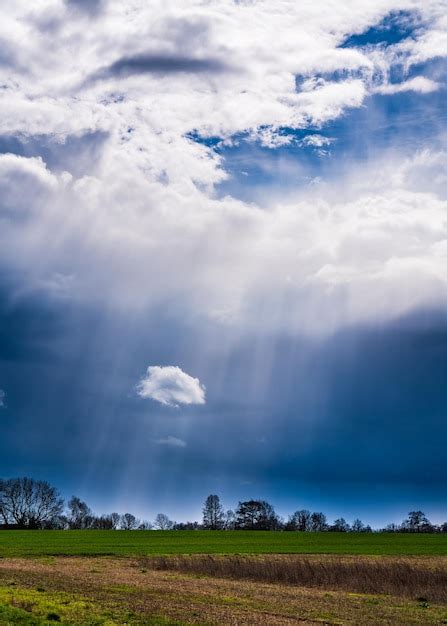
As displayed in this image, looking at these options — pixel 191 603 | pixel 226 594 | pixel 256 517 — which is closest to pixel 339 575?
pixel 226 594

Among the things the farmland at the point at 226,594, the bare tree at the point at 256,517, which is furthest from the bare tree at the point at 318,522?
the farmland at the point at 226,594

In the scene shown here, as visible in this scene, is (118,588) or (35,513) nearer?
(118,588)

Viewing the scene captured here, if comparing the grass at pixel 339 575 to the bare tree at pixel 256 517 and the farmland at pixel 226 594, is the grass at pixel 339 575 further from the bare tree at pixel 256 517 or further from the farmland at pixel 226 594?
the bare tree at pixel 256 517

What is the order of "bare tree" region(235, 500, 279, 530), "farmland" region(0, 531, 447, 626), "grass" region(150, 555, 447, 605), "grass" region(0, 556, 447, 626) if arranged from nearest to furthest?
"grass" region(0, 556, 447, 626)
"farmland" region(0, 531, 447, 626)
"grass" region(150, 555, 447, 605)
"bare tree" region(235, 500, 279, 530)

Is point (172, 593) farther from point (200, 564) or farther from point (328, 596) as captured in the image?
point (200, 564)

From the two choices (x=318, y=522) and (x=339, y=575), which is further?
(x=318, y=522)

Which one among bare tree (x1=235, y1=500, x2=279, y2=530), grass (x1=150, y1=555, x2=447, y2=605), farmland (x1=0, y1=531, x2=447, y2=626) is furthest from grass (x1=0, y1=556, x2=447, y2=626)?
bare tree (x1=235, y1=500, x2=279, y2=530)

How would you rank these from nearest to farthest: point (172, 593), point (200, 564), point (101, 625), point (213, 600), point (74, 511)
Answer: point (101, 625)
point (213, 600)
point (172, 593)
point (200, 564)
point (74, 511)

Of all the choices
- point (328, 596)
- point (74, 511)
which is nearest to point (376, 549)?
point (328, 596)

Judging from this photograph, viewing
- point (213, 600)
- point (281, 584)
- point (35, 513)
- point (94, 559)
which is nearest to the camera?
point (213, 600)

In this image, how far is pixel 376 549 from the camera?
283 feet

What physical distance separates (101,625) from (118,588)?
13.2 meters

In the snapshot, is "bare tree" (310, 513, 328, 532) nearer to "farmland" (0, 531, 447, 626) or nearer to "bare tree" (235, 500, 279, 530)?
"bare tree" (235, 500, 279, 530)

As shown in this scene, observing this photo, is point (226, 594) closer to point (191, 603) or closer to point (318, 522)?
point (191, 603)
